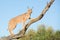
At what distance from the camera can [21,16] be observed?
10031 millimetres

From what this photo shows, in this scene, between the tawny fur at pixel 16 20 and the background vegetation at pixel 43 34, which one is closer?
the tawny fur at pixel 16 20

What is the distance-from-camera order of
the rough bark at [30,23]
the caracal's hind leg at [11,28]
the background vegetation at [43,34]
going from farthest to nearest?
the background vegetation at [43,34] → the caracal's hind leg at [11,28] → the rough bark at [30,23]

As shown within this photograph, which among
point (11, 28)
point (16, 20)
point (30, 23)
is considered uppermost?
point (16, 20)

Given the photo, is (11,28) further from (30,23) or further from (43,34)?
(43,34)

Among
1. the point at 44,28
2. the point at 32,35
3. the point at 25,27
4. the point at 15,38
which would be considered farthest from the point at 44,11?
the point at 44,28

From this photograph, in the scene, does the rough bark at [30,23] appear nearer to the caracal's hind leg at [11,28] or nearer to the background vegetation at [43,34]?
the caracal's hind leg at [11,28]

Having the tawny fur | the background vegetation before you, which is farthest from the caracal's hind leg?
the background vegetation

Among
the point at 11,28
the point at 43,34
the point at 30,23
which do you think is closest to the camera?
the point at 30,23

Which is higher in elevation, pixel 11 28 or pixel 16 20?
pixel 16 20

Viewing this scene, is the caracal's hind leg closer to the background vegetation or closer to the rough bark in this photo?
the rough bark

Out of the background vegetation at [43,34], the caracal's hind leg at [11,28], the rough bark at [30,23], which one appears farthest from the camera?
the background vegetation at [43,34]

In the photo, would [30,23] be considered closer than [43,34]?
Yes

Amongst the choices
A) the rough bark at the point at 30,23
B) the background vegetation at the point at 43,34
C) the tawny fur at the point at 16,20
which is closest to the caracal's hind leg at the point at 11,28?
the tawny fur at the point at 16,20

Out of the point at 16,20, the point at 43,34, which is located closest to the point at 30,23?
the point at 16,20
